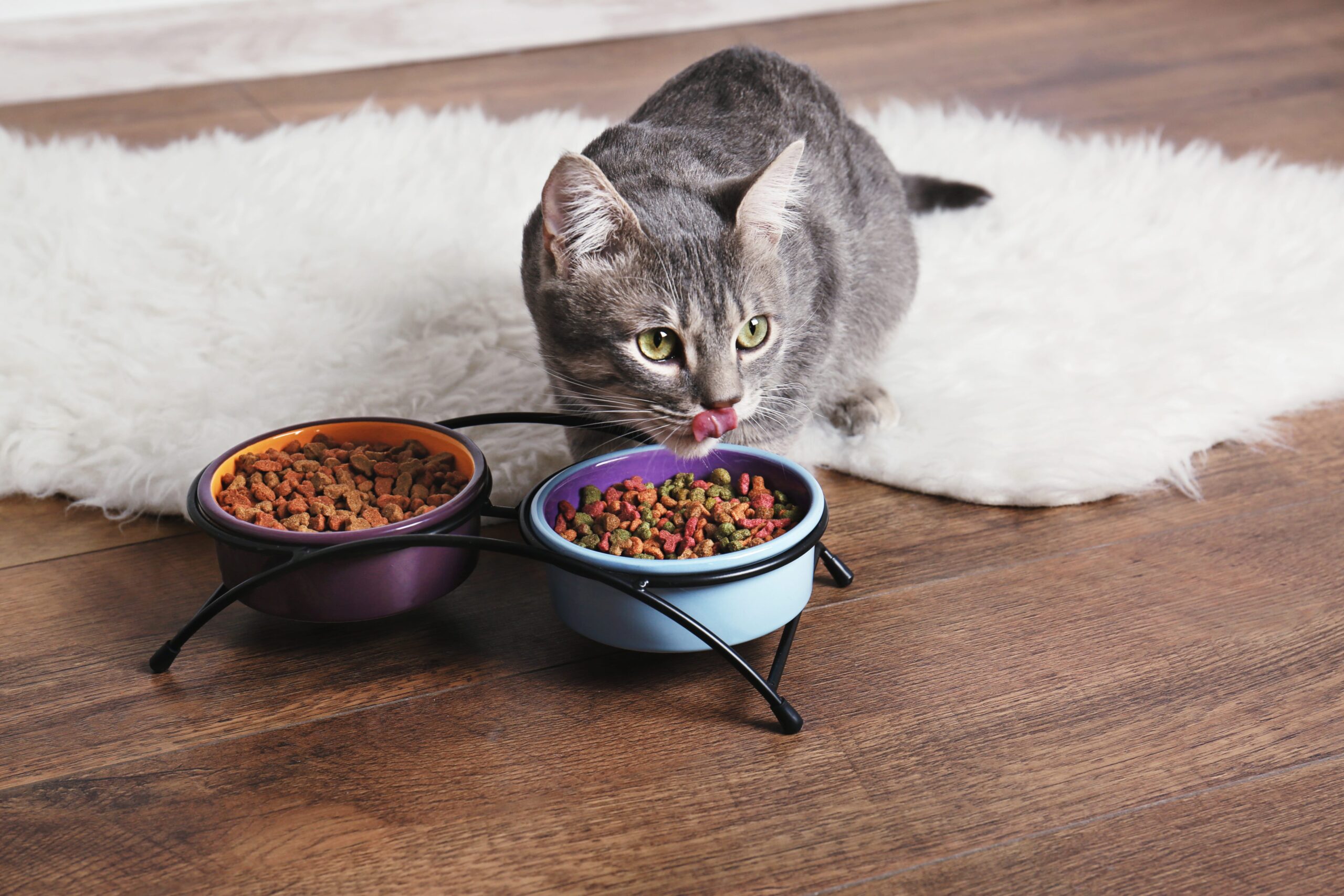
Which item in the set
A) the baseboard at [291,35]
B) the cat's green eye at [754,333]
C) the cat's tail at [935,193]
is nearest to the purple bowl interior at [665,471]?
the cat's green eye at [754,333]

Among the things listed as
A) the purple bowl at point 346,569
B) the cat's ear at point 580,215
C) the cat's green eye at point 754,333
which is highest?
the cat's ear at point 580,215

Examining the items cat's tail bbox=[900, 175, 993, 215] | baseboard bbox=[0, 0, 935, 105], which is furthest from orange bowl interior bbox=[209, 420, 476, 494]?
baseboard bbox=[0, 0, 935, 105]

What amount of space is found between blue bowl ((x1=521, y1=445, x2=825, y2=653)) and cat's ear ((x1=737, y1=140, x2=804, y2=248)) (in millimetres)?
251

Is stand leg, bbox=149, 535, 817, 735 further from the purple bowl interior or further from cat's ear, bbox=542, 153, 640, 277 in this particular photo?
cat's ear, bbox=542, 153, 640, 277

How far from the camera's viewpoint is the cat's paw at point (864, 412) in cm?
144

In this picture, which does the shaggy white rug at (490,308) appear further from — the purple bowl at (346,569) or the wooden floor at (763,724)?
the purple bowl at (346,569)

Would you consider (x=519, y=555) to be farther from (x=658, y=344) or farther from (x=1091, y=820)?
(x=1091, y=820)

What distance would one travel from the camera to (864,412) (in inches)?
56.7

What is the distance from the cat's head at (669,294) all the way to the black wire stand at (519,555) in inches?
5.6

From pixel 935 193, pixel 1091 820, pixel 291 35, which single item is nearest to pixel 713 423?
pixel 1091 820

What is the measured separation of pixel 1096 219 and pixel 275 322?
4.50 ft

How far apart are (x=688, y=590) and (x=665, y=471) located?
0.24 meters

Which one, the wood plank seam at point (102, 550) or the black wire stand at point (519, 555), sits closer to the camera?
the black wire stand at point (519, 555)

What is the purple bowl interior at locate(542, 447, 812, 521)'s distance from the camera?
43.1 inches
